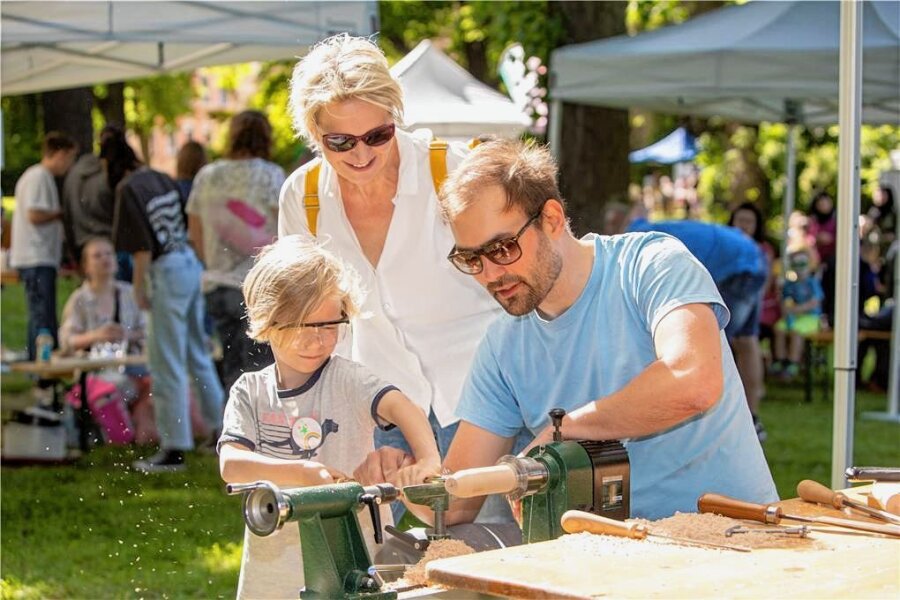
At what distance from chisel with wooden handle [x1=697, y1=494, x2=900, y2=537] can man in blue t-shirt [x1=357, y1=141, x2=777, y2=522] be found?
0.69 feet

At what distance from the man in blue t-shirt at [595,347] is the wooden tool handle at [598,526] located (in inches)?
12.3

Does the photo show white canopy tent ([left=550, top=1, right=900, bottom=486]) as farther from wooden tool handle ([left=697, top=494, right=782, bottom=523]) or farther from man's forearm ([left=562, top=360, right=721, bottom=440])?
wooden tool handle ([left=697, top=494, right=782, bottom=523])

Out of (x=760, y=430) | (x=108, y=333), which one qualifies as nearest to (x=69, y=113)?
(x=108, y=333)

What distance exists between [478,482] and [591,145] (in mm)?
8417

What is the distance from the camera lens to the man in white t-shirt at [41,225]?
9.57 metres

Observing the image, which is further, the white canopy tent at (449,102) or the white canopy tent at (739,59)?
the white canopy tent at (449,102)

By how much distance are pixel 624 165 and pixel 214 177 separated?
4.17 m

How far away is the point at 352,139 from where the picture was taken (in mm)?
3311

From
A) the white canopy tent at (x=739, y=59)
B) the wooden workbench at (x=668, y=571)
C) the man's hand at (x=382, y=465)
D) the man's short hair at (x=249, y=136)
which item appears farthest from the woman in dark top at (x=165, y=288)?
the wooden workbench at (x=668, y=571)

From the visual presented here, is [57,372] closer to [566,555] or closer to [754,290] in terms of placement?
[754,290]

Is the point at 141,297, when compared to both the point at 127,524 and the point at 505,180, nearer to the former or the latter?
the point at 127,524

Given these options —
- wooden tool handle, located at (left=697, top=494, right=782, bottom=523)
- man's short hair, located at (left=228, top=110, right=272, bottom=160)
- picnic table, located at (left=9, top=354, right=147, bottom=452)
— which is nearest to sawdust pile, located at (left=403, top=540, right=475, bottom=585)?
wooden tool handle, located at (left=697, top=494, right=782, bottom=523)

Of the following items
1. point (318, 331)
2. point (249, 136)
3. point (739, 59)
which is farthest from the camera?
point (739, 59)

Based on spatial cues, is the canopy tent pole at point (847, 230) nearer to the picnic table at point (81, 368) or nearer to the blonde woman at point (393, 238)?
the blonde woman at point (393, 238)
